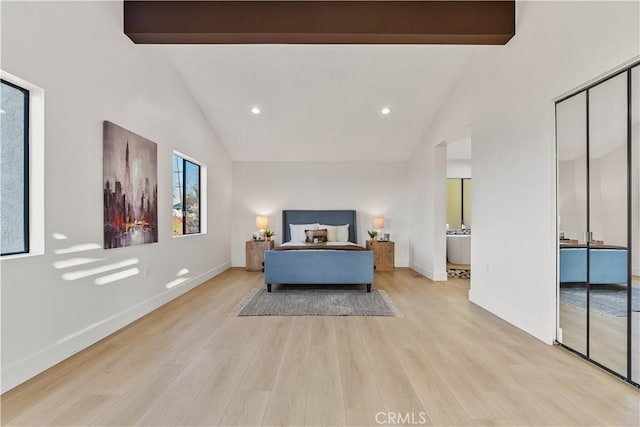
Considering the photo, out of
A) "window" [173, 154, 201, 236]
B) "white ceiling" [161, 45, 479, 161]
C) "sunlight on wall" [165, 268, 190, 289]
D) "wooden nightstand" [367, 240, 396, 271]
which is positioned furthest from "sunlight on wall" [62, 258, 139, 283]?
"wooden nightstand" [367, 240, 396, 271]

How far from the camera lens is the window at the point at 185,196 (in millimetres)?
5094

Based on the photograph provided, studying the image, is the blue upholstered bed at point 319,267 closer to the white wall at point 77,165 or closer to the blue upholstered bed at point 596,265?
the white wall at point 77,165

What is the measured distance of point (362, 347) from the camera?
2.92 m

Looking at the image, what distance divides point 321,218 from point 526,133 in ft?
14.7

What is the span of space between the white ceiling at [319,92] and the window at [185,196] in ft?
3.25

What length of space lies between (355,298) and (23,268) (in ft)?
11.3

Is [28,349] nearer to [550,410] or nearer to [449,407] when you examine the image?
[449,407]

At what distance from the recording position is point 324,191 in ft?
24.6

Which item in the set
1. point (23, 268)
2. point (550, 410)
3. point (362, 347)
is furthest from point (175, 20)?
point (550, 410)

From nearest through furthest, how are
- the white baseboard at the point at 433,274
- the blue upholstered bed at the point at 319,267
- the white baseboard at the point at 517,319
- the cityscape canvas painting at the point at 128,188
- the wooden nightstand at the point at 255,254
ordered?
the white baseboard at the point at 517,319
the cityscape canvas painting at the point at 128,188
the blue upholstered bed at the point at 319,267
the white baseboard at the point at 433,274
the wooden nightstand at the point at 255,254

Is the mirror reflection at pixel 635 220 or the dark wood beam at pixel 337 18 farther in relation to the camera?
the dark wood beam at pixel 337 18

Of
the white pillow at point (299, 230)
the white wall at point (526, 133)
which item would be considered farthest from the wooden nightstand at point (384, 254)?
the white wall at point (526, 133)

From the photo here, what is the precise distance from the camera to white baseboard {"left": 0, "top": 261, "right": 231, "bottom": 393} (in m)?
2.25

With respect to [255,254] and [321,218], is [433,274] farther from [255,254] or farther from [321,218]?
[255,254]
